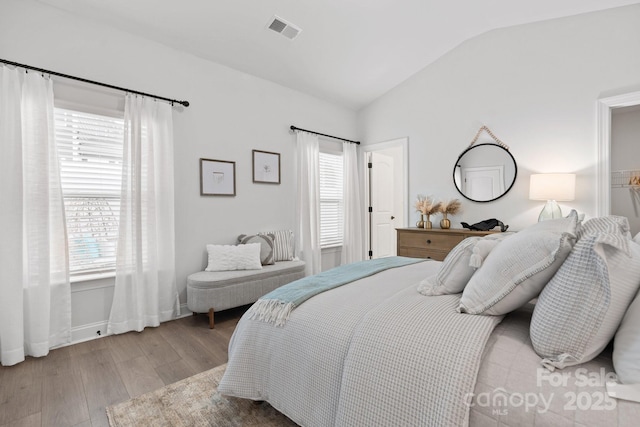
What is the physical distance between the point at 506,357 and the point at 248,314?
118 cm

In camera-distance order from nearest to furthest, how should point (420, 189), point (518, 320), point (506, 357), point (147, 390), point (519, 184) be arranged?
point (506, 357)
point (518, 320)
point (147, 390)
point (519, 184)
point (420, 189)

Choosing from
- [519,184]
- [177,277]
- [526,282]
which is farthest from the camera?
[519,184]

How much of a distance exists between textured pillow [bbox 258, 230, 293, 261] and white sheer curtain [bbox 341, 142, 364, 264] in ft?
3.67

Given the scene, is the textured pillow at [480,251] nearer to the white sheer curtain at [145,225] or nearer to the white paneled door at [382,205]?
the white sheer curtain at [145,225]

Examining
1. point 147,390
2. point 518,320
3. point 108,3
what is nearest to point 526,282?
point 518,320

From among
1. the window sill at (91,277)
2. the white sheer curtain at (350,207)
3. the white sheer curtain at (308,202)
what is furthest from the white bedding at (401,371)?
the white sheer curtain at (350,207)

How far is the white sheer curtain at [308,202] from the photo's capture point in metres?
4.14

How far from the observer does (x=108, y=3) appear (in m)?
2.48

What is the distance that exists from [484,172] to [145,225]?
3.73 m

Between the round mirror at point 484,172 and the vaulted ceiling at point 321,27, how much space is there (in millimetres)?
1355

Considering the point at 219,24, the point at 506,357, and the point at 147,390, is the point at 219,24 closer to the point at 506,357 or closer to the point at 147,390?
the point at 147,390

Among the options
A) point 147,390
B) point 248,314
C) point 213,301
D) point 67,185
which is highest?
point 67,185

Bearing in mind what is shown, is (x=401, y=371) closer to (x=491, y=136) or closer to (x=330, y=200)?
(x=491, y=136)

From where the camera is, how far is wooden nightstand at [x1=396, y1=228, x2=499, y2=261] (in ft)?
11.4
